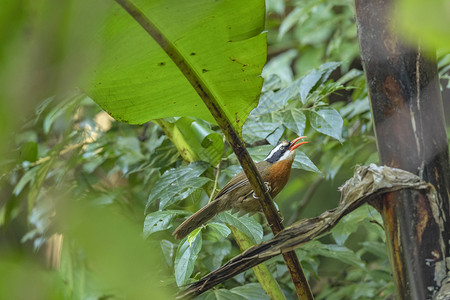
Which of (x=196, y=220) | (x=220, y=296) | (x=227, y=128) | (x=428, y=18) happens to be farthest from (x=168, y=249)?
(x=428, y=18)

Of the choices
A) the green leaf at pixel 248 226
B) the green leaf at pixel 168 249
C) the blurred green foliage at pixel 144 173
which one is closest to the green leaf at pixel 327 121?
the blurred green foliage at pixel 144 173

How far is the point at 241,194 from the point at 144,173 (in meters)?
0.71

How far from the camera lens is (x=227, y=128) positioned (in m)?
0.98

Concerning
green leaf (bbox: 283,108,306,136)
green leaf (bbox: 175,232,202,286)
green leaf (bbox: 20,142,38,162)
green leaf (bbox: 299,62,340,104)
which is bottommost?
green leaf (bbox: 175,232,202,286)

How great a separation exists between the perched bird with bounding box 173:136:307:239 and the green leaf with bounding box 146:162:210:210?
7 centimetres

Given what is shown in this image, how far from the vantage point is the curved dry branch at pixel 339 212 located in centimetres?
98

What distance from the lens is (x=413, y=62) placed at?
1.01 meters

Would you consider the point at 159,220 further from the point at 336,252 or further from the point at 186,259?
the point at 336,252

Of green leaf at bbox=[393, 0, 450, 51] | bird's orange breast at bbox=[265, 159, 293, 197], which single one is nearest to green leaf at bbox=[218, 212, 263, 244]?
bird's orange breast at bbox=[265, 159, 293, 197]

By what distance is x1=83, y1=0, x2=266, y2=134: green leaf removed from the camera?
2.85ft

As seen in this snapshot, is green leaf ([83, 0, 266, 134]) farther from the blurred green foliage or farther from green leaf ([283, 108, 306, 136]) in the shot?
green leaf ([283, 108, 306, 136])

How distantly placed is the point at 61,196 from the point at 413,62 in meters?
0.87

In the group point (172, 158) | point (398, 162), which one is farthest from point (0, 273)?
point (172, 158)

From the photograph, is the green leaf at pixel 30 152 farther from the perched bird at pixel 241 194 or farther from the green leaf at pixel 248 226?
the green leaf at pixel 248 226
